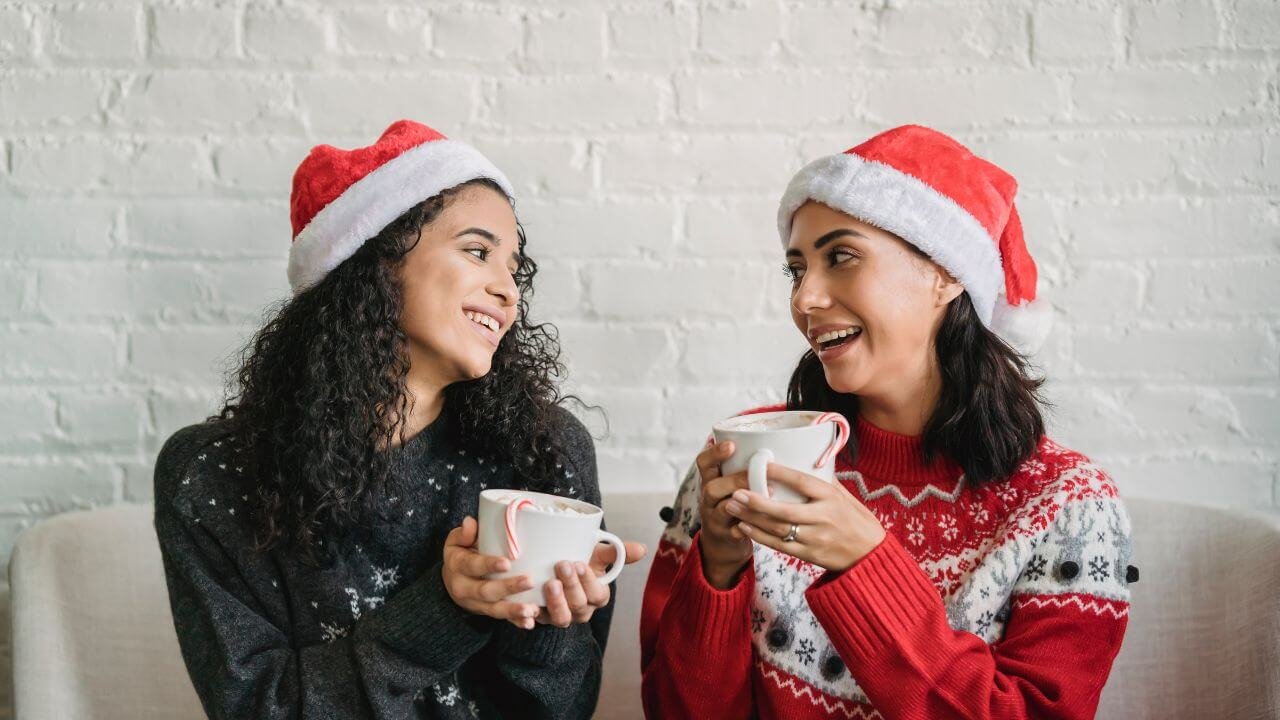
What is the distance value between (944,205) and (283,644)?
965 mm

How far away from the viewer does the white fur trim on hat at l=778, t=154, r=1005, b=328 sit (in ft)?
4.25

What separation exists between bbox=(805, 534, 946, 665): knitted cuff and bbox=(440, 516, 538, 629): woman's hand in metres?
0.33

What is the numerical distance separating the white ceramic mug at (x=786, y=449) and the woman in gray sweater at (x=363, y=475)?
0.19 meters

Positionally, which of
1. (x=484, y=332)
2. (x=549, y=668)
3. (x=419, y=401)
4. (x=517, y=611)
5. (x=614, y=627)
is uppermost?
(x=484, y=332)

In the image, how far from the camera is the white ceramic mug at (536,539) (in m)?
1.09

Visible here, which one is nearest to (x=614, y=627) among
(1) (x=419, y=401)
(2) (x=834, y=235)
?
(1) (x=419, y=401)

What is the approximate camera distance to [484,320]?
1371 millimetres

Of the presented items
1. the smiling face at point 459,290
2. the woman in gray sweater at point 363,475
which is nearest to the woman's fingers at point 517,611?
the woman in gray sweater at point 363,475

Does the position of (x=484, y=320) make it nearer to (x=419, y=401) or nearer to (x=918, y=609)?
(x=419, y=401)

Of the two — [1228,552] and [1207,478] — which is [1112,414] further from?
[1228,552]

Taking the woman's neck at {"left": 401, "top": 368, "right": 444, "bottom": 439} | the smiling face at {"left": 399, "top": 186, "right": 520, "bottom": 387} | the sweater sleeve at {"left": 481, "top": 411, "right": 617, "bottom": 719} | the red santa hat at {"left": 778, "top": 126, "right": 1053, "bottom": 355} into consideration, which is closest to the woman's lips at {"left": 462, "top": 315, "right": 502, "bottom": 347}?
the smiling face at {"left": 399, "top": 186, "right": 520, "bottom": 387}

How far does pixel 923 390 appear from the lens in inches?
55.4

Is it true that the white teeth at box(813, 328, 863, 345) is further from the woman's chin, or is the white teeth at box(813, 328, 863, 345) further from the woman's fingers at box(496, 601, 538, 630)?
the woman's fingers at box(496, 601, 538, 630)

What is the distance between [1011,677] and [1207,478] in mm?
859
